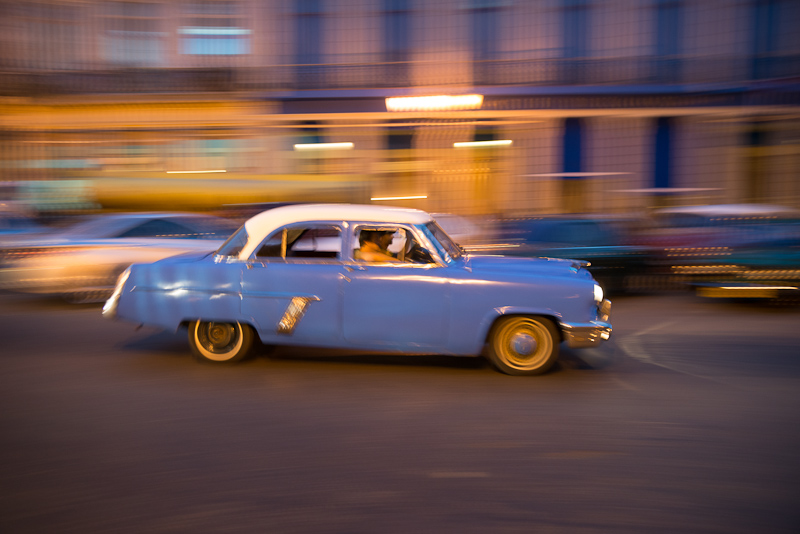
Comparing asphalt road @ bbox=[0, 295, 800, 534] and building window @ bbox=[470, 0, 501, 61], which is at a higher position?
building window @ bbox=[470, 0, 501, 61]

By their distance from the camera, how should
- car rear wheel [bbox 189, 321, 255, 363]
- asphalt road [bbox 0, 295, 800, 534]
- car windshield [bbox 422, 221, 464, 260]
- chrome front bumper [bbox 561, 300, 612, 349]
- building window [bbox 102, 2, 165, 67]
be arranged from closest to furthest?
asphalt road [bbox 0, 295, 800, 534], chrome front bumper [bbox 561, 300, 612, 349], car windshield [bbox 422, 221, 464, 260], car rear wheel [bbox 189, 321, 255, 363], building window [bbox 102, 2, 165, 67]

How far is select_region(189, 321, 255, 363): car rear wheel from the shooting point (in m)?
6.19

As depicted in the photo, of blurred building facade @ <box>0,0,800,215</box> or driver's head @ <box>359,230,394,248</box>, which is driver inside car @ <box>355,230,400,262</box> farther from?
blurred building facade @ <box>0,0,800,215</box>

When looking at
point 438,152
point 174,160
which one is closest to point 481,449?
point 438,152

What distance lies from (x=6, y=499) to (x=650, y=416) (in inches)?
152

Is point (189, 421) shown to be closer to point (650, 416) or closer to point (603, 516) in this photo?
point (603, 516)

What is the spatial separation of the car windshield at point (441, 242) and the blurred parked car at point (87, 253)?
131 inches

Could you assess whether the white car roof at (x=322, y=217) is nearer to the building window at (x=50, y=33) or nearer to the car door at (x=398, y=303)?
the car door at (x=398, y=303)

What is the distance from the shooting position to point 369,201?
18.9 metres

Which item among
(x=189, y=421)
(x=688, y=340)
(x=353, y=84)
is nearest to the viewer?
(x=189, y=421)

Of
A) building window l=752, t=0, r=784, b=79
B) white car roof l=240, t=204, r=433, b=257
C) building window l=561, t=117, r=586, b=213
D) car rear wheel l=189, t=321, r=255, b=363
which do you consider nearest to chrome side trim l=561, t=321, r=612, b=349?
white car roof l=240, t=204, r=433, b=257

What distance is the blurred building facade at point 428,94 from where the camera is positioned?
65.8 feet

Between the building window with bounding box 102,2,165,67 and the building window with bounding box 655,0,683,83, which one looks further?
the building window with bounding box 102,2,165,67

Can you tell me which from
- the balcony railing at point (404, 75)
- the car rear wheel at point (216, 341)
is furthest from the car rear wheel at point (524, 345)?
the balcony railing at point (404, 75)
